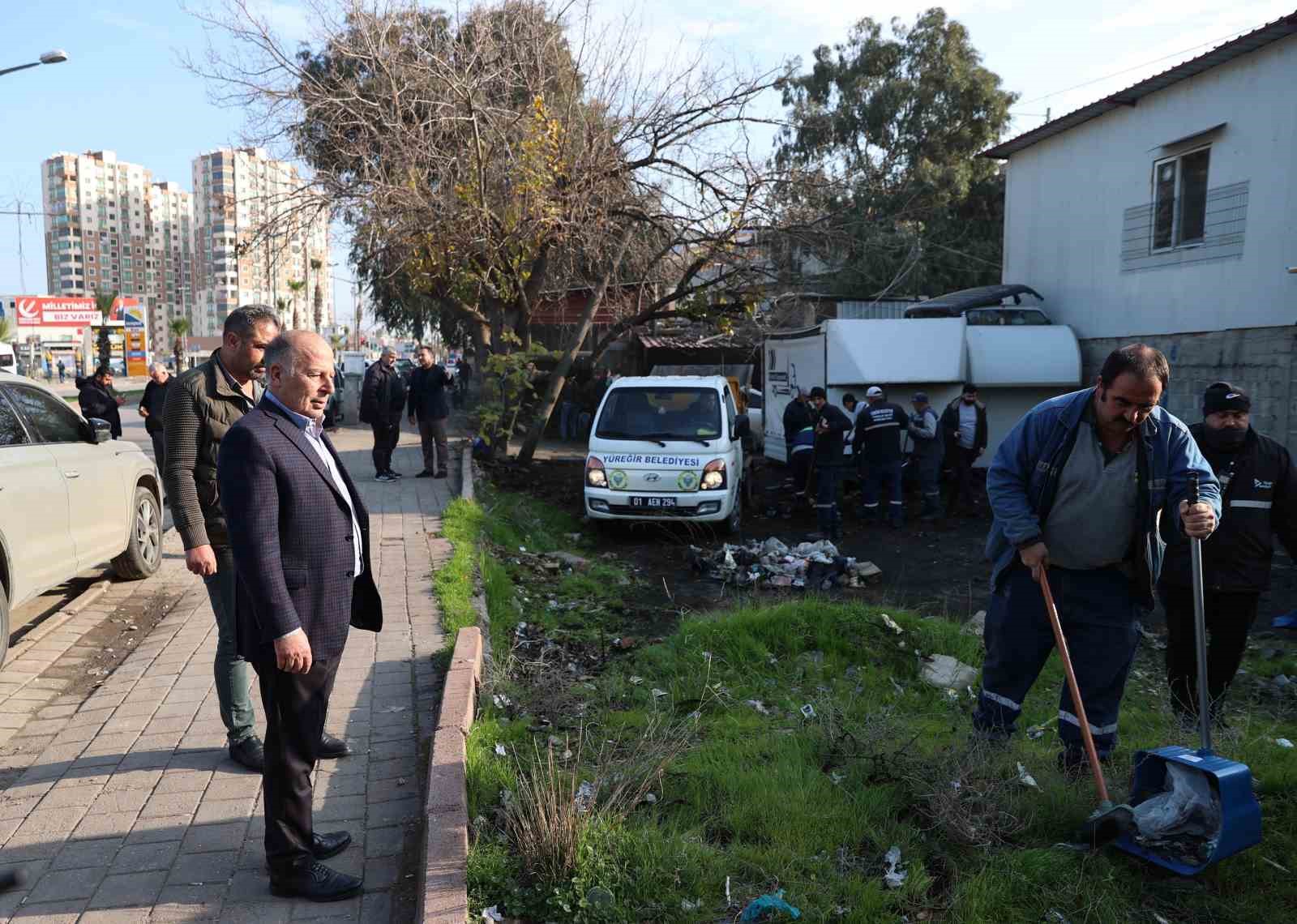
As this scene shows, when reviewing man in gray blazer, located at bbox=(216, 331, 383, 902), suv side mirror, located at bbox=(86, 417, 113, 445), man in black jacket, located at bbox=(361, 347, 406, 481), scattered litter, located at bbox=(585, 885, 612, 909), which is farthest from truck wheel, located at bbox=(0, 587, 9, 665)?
man in black jacket, located at bbox=(361, 347, 406, 481)

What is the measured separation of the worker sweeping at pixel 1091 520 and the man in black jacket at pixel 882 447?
8921 mm

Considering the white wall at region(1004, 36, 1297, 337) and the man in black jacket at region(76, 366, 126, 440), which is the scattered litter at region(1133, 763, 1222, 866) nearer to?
the white wall at region(1004, 36, 1297, 337)

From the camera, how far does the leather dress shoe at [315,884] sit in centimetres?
321

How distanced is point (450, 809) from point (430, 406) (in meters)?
10.2

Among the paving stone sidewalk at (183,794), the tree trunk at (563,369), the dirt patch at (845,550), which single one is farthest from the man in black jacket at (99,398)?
the paving stone sidewalk at (183,794)

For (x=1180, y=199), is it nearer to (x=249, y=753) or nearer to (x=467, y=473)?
(x=467, y=473)

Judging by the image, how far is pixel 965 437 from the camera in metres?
13.5

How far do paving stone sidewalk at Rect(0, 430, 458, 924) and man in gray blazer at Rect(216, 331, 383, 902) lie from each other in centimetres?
25

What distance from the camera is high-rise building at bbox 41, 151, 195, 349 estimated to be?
9088 cm

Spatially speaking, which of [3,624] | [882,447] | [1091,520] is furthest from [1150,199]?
[3,624]

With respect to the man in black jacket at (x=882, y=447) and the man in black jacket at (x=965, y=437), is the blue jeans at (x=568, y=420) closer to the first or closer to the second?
the man in black jacket at (x=882, y=447)

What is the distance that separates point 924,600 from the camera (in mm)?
8742

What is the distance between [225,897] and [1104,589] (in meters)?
3.42

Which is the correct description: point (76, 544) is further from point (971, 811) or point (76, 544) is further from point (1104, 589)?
point (1104, 589)
